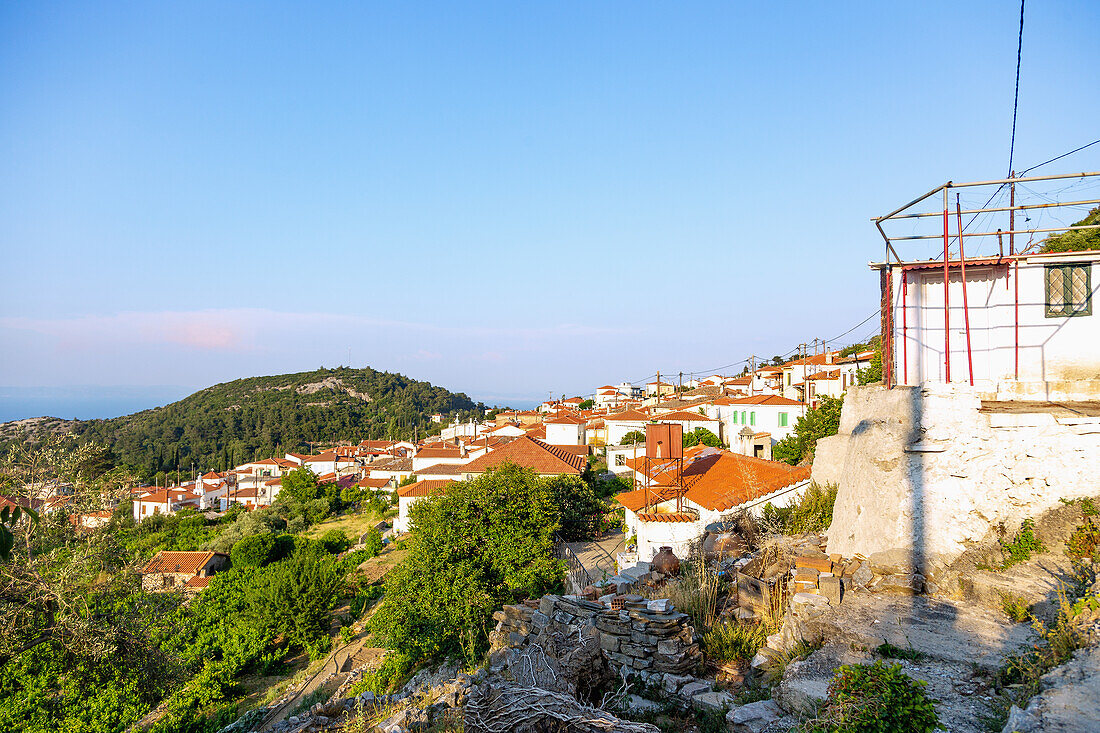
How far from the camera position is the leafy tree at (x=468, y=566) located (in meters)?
15.8

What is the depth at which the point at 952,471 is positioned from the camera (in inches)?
289

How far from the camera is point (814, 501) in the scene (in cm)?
1108

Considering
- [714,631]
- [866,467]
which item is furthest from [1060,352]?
[714,631]

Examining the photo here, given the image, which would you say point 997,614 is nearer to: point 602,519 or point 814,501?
point 814,501

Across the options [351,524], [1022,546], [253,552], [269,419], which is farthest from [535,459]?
[269,419]

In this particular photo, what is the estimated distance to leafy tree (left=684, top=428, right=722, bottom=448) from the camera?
36.7 meters

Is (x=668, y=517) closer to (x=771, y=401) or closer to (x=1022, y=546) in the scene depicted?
(x=1022, y=546)

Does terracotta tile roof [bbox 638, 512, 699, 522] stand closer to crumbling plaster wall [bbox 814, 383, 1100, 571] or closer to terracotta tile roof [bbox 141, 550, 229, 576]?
crumbling plaster wall [bbox 814, 383, 1100, 571]

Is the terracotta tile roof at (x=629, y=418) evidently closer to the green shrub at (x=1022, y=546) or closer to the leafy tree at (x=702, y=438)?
the leafy tree at (x=702, y=438)

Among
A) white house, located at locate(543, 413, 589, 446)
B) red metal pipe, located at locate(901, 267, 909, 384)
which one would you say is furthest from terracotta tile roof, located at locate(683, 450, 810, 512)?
white house, located at locate(543, 413, 589, 446)

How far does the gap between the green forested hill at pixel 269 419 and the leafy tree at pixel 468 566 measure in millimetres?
82700

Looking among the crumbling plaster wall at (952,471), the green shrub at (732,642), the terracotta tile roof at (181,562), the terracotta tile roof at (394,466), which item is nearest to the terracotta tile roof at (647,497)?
the crumbling plaster wall at (952,471)

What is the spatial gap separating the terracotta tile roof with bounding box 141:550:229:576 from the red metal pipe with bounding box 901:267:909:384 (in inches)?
1477

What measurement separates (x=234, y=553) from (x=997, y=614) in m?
39.2
